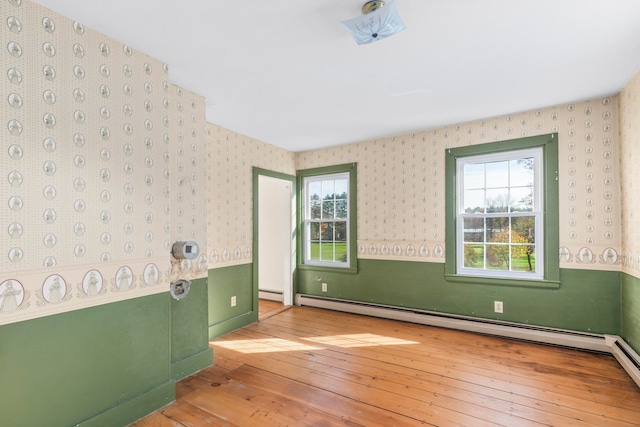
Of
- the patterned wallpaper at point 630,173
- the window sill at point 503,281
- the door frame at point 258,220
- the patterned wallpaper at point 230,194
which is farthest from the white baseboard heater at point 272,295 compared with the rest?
the patterned wallpaper at point 630,173

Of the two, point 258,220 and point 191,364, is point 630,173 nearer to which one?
point 258,220

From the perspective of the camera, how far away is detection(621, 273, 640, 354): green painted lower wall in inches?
108

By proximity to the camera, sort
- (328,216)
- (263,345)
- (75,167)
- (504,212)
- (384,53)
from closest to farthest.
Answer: (75,167) < (384,53) < (263,345) < (504,212) < (328,216)

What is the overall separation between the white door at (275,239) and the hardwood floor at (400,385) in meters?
1.70

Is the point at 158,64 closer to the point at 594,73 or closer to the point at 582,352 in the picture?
the point at 594,73

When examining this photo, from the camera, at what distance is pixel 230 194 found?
4.04 meters

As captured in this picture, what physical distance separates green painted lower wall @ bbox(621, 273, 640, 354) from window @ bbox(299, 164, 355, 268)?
3.06 meters

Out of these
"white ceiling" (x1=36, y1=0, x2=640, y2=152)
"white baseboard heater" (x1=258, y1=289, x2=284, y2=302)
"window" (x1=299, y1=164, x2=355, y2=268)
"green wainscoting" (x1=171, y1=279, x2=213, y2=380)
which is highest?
"white ceiling" (x1=36, y1=0, x2=640, y2=152)

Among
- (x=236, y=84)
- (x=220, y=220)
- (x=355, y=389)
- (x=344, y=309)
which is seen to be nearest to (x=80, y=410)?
(x=355, y=389)

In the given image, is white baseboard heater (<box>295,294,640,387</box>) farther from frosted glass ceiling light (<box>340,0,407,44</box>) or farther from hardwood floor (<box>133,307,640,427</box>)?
frosted glass ceiling light (<box>340,0,407,44</box>)

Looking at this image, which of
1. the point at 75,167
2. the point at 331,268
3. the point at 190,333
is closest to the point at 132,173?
the point at 75,167

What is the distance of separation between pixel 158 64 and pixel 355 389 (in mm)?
3067

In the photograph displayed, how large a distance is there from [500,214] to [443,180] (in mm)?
792

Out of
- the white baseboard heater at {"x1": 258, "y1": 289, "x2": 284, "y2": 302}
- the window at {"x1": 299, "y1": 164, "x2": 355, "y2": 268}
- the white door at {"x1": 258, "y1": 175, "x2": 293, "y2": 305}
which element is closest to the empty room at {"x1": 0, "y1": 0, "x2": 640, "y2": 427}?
the window at {"x1": 299, "y1": 164, "x2": 355, "y2": 268}
